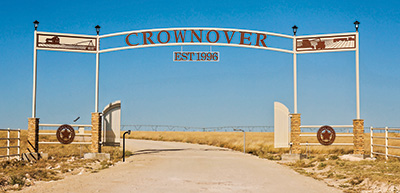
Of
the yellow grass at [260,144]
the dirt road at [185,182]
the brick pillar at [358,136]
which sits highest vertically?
the brick pillar at [358,136]

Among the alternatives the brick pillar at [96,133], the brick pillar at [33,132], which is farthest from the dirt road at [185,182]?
the brick pillar at [33,132]

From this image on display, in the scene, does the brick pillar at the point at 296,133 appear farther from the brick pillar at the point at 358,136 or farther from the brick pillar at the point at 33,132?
the brick pillar at the point at 33,132

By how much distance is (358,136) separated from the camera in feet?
70.4

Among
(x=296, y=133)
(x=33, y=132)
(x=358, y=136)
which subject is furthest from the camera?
(x=296, y=133)

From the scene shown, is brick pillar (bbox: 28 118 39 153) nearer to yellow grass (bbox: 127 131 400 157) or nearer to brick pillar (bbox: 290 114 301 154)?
yellow grass (bbox: 127 131 400 157)

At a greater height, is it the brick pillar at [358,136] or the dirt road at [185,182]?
the brick pillar at [358,136]

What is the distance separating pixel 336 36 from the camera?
73.1 feet

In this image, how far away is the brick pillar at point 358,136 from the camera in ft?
70.3

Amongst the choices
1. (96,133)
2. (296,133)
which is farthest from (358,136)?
(96,133)

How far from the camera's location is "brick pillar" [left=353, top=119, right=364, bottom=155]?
21422 mm

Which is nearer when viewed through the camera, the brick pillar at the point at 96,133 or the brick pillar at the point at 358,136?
the brick pillar at the point at 358,136

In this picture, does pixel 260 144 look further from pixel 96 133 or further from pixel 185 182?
pixel 185 182

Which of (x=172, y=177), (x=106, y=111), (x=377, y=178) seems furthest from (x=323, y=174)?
(x=106, y=111)

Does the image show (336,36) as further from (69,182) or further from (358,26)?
(69,182)
